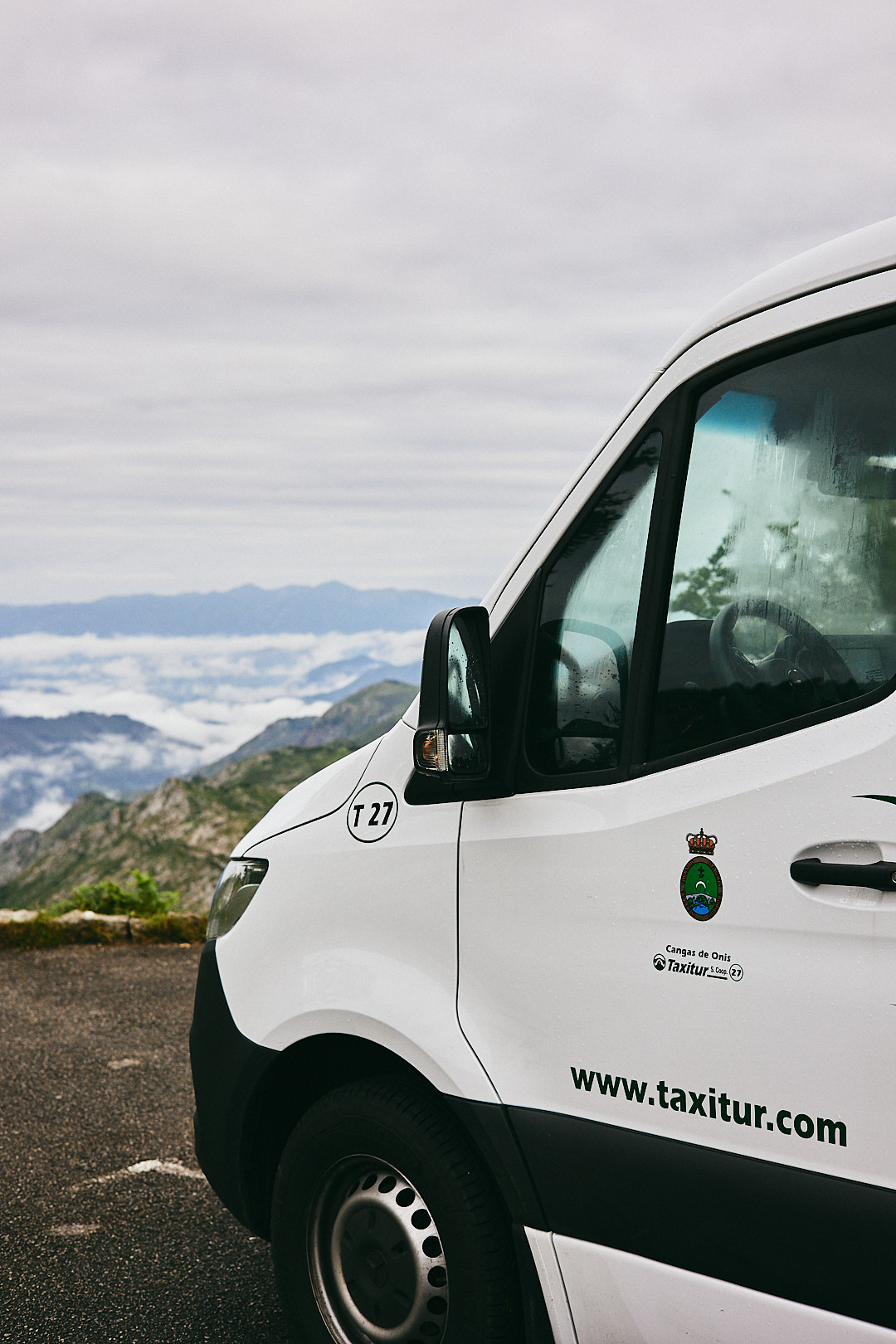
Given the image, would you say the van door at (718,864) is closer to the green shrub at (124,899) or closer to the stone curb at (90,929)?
the stone curb at (90,929)

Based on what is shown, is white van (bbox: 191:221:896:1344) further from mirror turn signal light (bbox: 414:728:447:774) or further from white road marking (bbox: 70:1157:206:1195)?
white road marking (bbox: 70:1157:206:1195)

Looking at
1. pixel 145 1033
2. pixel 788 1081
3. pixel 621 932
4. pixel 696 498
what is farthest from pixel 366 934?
pixel 145 1033

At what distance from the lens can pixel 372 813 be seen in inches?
103

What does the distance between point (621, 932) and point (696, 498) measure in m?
0.84

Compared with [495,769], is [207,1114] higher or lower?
lower

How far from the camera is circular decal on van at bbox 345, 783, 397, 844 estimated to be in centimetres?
257

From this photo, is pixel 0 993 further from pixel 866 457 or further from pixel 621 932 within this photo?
pixel 866 457

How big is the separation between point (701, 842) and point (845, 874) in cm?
27

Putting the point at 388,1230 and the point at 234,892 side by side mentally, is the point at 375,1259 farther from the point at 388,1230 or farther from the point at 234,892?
the point at 234,892

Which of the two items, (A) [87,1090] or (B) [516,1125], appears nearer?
(B) [516,1125]

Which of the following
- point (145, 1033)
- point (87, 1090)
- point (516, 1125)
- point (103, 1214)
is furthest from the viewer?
point (145, 1033)

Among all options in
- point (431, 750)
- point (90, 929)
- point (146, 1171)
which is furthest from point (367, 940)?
point (90, 929)

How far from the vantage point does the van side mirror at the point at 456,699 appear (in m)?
2.23

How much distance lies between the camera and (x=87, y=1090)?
5164 millimetres
